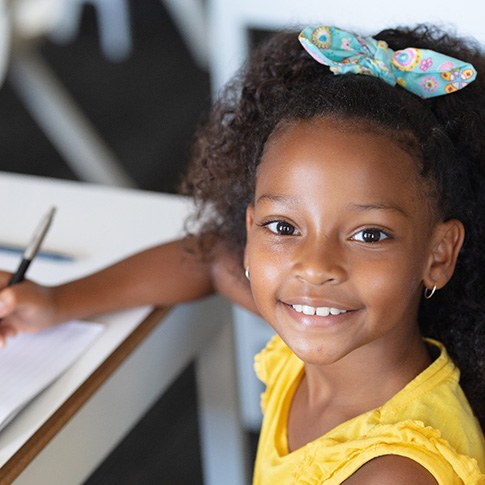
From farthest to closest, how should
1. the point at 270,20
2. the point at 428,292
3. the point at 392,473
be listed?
the point at 270,20
the point at 428,292
the point at 392,473

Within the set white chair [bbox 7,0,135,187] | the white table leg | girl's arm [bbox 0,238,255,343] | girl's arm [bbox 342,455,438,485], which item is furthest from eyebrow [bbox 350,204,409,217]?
white chair [bbox 7,0,135,187]

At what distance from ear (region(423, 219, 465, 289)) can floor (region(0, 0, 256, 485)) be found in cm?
123

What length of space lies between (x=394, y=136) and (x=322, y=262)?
13 cm

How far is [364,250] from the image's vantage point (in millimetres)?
910

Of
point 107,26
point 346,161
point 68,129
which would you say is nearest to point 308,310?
point 346,161

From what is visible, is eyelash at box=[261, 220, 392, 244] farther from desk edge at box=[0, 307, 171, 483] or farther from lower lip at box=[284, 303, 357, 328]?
desk edge at box=[0, 307, 171, 483]

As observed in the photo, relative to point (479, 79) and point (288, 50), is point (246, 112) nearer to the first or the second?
point (288, 50)

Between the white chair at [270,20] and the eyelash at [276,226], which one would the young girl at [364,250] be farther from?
the white chair at [270,20]

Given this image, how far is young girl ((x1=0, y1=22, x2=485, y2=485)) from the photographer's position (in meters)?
0.91

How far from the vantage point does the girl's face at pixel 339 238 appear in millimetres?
904

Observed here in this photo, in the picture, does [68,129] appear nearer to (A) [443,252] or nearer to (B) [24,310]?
(B) [24,310]

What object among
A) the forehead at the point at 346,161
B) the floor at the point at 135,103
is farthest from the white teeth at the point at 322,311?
the floor at the point at 135,103

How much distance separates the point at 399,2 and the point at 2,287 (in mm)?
996

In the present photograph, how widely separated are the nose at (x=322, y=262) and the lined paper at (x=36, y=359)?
301mm
